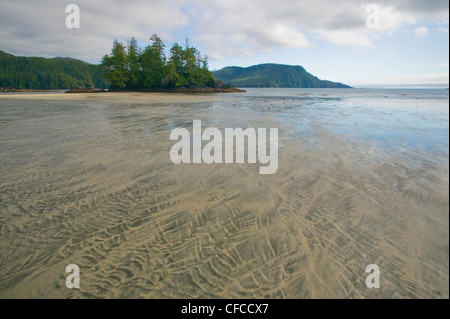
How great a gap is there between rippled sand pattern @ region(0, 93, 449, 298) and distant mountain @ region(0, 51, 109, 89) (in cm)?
12216

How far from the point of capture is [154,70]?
6272 cm

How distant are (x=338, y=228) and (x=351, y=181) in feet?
5.44

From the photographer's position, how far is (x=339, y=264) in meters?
2.04

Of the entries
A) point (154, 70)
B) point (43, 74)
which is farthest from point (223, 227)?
point (43, 74)

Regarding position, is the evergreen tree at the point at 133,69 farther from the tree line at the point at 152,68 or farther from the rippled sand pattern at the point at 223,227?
the rippled sand pattern at the point at 223,227

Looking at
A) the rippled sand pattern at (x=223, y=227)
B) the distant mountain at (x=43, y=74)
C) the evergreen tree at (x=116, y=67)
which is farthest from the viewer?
the distant mountain at (x=43, y=74)

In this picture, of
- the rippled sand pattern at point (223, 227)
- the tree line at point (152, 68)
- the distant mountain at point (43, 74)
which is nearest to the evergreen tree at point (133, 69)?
the tree line at point (152, 68)

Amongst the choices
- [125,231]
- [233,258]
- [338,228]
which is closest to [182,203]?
[125,231]

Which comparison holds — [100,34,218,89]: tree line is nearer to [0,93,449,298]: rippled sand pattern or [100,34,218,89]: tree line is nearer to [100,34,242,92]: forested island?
[100,34,242,92]: forested island

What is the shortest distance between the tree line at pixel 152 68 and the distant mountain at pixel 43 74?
50561 mm

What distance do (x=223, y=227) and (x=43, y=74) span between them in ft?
571

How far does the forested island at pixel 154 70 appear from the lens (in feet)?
199

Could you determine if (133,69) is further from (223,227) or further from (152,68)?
(223,227)

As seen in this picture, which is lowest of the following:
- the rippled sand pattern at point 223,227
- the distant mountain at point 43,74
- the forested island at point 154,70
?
the rippled sand pattern at point 223,227
